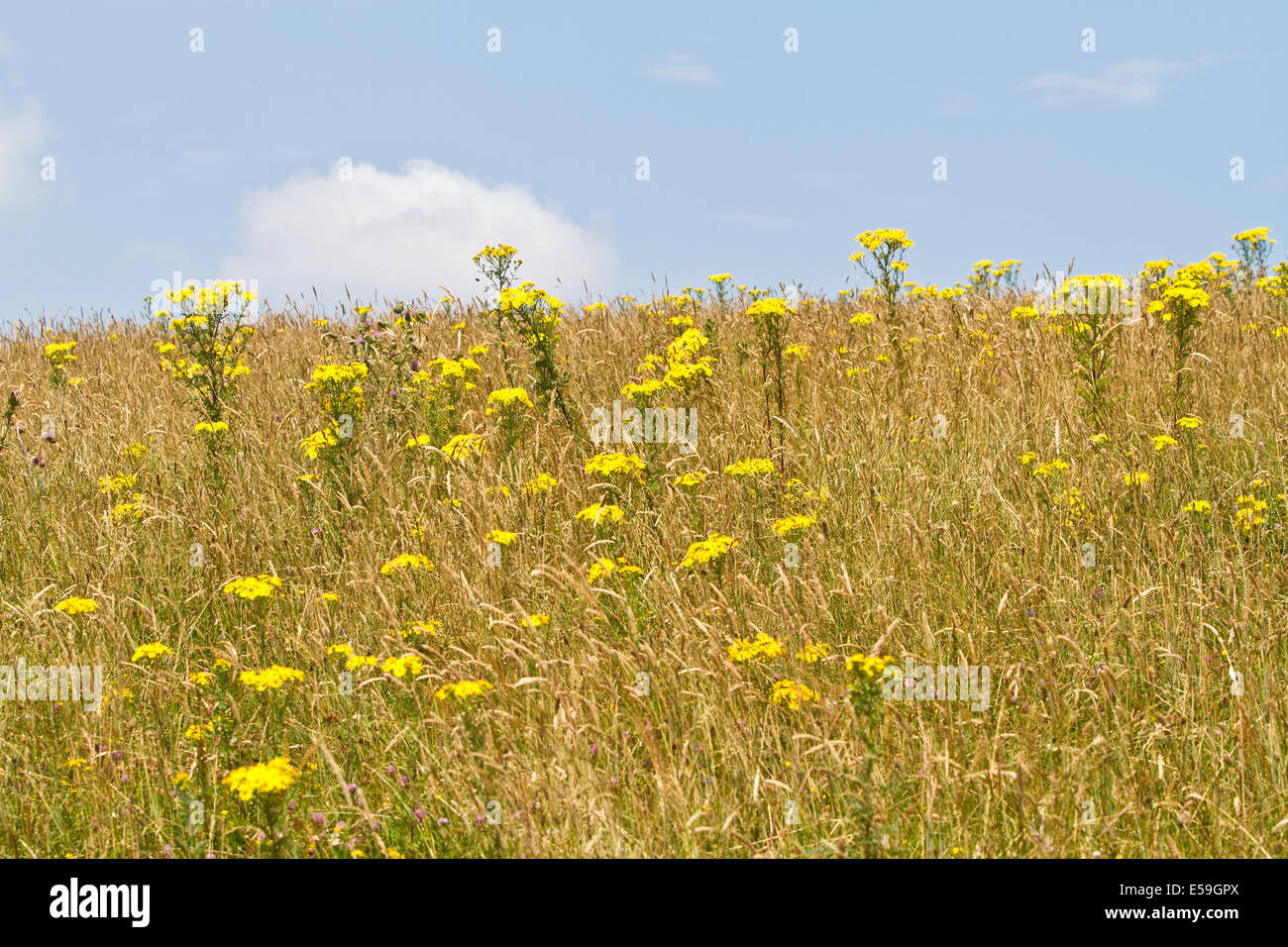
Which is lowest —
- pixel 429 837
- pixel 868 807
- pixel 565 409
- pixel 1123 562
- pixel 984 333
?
pixel 429 837

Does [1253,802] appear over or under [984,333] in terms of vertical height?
under

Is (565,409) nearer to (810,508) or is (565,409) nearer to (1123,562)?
(810,508)

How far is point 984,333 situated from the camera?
7.15m

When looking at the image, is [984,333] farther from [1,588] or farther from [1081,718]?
[1,588]

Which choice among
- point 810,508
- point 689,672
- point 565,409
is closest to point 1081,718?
point 689,672

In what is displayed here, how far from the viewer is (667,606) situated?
3.33 m

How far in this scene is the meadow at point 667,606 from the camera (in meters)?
2.47

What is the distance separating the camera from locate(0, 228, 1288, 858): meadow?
2.47 meters

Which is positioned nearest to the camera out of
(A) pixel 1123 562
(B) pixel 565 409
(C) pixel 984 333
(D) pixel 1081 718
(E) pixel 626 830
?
(E) pixel 626 830

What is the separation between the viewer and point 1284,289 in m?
7.93
